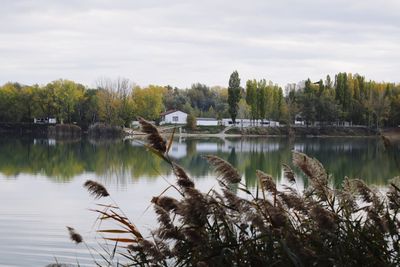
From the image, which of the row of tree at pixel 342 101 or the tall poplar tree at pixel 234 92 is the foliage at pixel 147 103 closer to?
the tall poplar tree at pixel 234 92

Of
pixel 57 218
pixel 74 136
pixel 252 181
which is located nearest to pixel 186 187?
pixel 57 218

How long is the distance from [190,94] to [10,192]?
112 meters

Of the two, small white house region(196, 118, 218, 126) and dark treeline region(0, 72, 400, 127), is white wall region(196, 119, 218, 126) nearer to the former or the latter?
small white house region(196, 118, 218, 126)

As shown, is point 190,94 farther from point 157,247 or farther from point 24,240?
point 157,247

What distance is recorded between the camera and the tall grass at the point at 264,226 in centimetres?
356

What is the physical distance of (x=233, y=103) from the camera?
97688 millimetres

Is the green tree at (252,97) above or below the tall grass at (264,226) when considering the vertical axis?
above

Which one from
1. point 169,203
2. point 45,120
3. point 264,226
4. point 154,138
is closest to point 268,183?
point 264,226

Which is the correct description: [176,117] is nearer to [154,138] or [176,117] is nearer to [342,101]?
[342,101]

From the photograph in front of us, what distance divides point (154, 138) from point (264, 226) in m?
0.79

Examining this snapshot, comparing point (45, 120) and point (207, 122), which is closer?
point (45, 120)

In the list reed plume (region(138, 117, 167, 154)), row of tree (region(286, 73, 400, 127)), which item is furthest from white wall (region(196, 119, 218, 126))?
reed plume (region(138, 117, 167, 154))

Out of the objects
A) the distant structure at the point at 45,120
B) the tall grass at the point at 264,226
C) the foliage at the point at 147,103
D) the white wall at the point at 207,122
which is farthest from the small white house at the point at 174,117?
the tall grass at the point at 264,226

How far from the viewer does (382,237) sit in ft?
13.0
